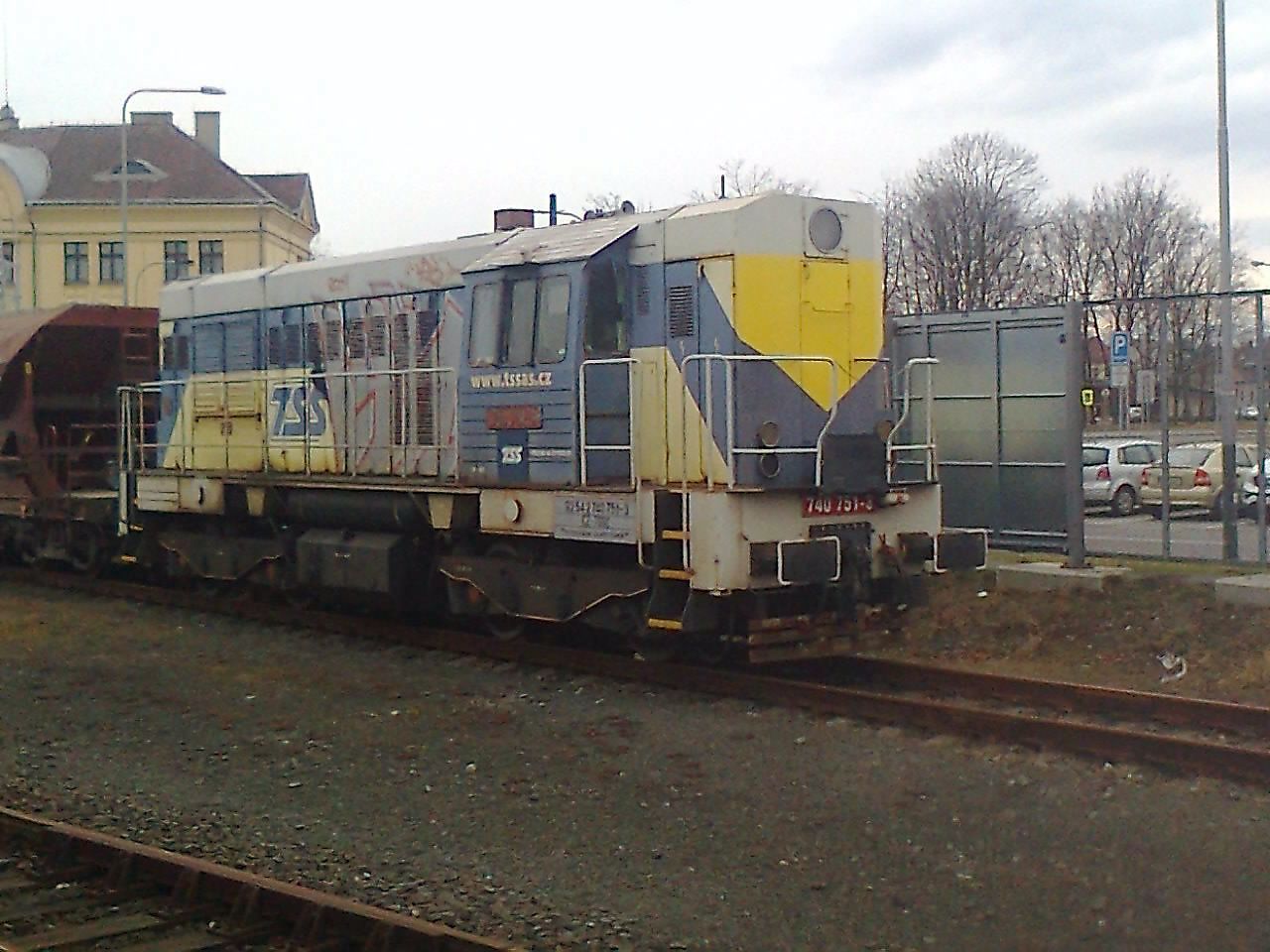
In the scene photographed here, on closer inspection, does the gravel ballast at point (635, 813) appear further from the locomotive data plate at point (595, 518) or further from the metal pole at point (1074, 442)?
the metal pole at point (1074, 442)

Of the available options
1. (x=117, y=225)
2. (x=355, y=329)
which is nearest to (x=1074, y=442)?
(x=355, y=329)

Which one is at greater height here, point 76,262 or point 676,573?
point 76,262

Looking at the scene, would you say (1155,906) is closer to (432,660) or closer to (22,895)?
(22,895)

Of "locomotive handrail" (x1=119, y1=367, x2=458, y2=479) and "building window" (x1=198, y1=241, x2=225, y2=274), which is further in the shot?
"building window" (x1=198, y1=241, x2=225, y2=274)

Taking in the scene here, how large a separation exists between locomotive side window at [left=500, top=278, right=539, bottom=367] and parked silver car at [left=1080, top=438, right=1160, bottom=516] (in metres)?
17.5

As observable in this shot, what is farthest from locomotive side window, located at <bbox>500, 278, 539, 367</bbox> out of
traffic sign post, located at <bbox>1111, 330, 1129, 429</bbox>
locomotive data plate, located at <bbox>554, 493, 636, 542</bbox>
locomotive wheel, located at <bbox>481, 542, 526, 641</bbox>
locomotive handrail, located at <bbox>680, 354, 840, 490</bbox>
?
traffic sign post, located at <bbox>1111, 330, 1129, 429</bbox>

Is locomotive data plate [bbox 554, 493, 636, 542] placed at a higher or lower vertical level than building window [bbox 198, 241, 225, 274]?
lower

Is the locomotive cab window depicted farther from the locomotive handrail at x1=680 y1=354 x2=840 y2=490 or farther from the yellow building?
the yellow building

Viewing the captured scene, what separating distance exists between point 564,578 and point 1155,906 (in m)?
5.90

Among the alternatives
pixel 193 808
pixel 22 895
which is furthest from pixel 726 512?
pixel 22 895

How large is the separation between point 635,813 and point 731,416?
143 inches

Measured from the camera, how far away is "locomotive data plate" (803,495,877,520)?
9859 mm

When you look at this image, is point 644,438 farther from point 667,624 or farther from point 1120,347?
point 1120,347

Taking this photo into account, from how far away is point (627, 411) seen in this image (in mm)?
10484
